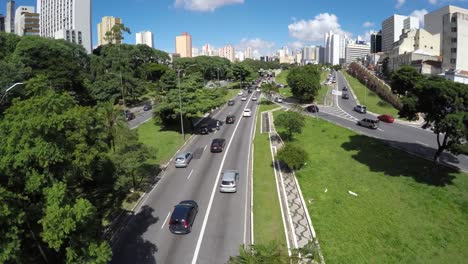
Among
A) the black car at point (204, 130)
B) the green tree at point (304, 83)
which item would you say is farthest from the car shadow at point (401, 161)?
the green tree at point (304, 83)

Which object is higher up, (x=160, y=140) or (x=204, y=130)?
(x=204, y=130)

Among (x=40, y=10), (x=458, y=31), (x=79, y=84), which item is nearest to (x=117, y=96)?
(x=79, y=84)

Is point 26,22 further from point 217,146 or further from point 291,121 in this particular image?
point 291,121

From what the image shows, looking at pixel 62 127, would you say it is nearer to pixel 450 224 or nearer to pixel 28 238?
pixel 28 238

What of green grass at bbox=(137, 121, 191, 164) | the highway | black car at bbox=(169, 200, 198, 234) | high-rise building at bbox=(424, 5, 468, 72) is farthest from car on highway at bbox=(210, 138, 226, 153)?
high-rise building at bbox=(424, 5, 468, 72)

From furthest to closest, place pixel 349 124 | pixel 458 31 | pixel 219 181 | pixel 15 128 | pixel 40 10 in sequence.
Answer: pixel 40 10
pixel 458 31
pixel 349 124
pixel 219 181
pixel 15 128

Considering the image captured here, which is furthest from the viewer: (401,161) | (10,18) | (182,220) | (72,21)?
(10,18)

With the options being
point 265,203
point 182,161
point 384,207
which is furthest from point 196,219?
point 384,207
